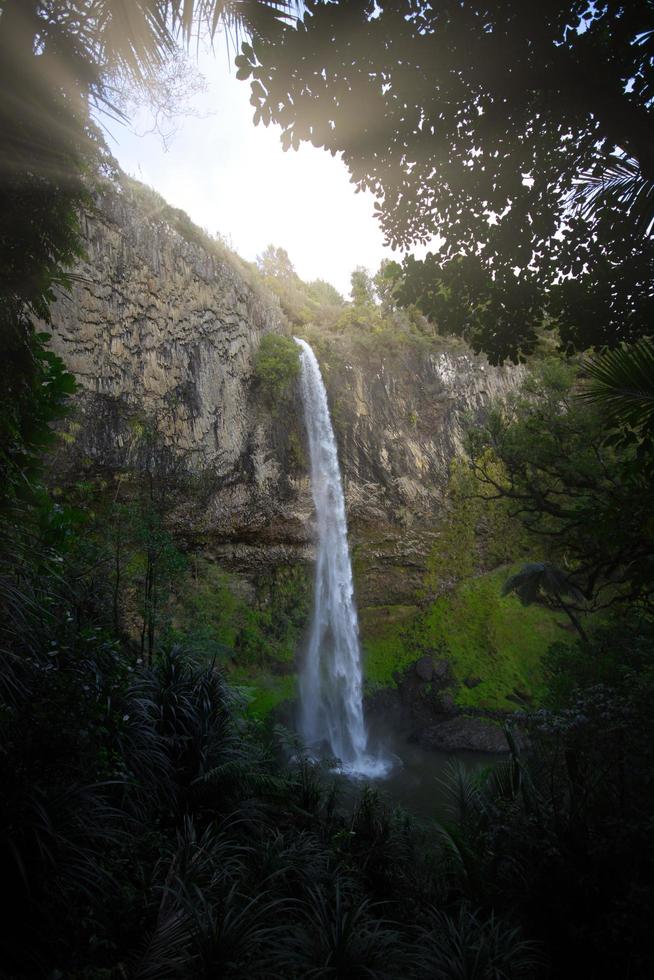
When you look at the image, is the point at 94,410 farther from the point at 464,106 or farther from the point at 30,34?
the point at 464,106

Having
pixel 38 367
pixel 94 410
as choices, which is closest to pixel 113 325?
pixel 94 410

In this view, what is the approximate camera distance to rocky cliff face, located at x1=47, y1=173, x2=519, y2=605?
14.4 meters

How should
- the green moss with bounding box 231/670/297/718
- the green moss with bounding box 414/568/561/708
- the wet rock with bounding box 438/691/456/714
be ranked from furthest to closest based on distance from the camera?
1. the green moss with bounding box 414/568/561/708
2. the wet rock with bounding box 438/691/456/714
3. the green moss with bounding box 231/670/297/718

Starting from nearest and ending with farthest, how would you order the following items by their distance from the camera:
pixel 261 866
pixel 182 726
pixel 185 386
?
pixel 261 866 → pixel 182 726 → pixel 185 386

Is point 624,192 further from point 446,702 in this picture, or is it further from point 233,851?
point 446,702

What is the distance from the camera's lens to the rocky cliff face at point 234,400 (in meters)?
14.4

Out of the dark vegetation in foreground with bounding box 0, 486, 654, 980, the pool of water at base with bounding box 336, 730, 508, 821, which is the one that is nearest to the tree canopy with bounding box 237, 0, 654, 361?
the dark vegetation in foreground with bounding box 0, 486, 654, 980

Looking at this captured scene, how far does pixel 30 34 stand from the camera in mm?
2484

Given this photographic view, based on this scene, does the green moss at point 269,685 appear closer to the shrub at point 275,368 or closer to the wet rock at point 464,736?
the wet rock at point 464,736

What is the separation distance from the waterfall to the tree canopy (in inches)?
527

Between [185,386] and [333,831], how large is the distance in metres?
13.8

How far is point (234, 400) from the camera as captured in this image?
1698cm

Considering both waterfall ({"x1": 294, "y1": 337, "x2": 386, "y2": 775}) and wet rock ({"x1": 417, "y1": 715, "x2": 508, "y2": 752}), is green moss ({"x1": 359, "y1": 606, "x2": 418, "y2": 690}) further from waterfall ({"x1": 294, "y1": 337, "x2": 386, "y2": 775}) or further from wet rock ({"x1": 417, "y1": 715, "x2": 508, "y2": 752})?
wet rock ({"x1": 417, "y1": 715, "x2": 508, "y2": 752})

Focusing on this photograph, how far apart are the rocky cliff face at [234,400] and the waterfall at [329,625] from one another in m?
0.66
